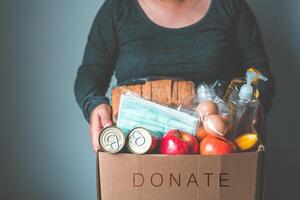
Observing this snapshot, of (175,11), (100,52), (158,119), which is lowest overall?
(158,119)

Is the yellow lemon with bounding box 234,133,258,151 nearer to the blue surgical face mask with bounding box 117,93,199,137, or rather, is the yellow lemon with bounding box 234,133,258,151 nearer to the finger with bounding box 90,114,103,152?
the blue surgical face mask with bounding box 117,93,199,137

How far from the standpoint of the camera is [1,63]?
1472 mm

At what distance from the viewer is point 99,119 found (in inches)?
39.7

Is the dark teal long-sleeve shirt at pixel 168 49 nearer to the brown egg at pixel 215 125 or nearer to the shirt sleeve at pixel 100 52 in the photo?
the shirt sleeve at pixel 100 52

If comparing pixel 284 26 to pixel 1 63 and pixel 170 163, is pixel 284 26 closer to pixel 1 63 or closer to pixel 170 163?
pixel 170 163

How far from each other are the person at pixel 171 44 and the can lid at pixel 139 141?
283 mm

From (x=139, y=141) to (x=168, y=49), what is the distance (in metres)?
0.39

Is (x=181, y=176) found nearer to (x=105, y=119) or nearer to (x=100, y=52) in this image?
(x=105, y=119)

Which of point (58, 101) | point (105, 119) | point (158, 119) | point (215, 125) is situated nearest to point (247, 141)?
point (215, 125)

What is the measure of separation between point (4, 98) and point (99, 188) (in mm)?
793

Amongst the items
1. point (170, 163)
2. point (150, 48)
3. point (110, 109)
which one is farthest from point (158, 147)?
point (150, 48)

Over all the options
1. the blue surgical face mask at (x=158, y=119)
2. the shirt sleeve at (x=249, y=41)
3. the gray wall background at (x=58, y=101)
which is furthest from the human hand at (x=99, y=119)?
the gray wall background at (x=58, y=101)

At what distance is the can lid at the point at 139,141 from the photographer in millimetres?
801

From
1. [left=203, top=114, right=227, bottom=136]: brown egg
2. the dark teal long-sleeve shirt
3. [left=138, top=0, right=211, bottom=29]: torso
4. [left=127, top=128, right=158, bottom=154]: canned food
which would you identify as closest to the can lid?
[left=127, top=128, right=158, bottom=154]: canned food
